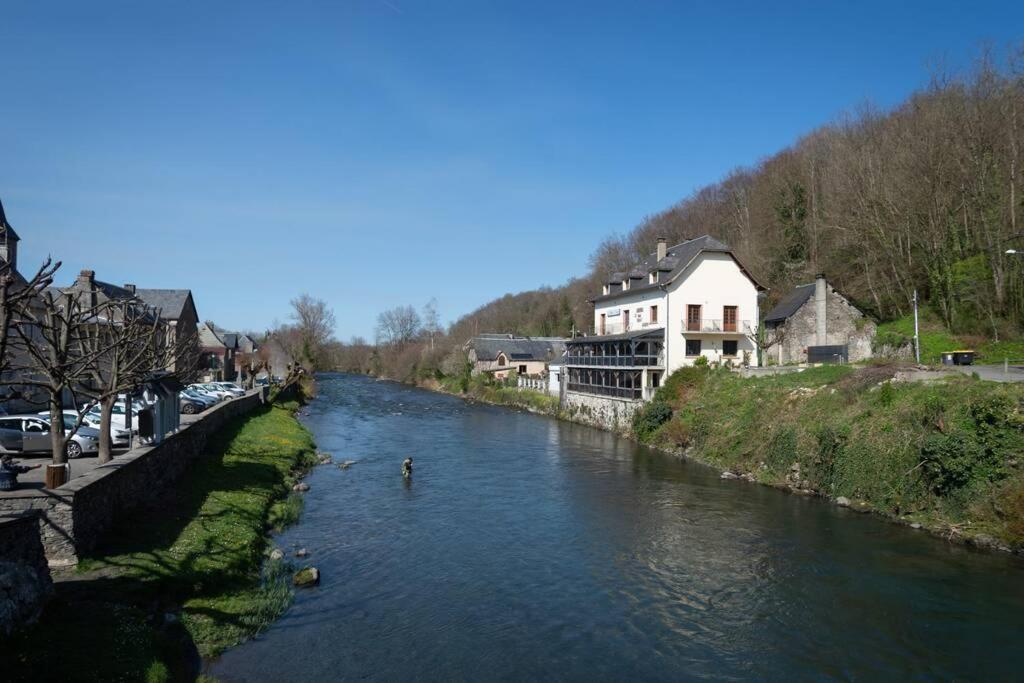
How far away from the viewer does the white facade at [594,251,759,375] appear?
39.5 meters

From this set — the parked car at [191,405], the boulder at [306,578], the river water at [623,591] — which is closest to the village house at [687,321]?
the river water at [623,591]

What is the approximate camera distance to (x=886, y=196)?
3906 cm

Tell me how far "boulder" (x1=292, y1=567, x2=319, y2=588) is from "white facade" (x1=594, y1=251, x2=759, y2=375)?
28256mm

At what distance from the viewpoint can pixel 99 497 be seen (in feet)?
43.3

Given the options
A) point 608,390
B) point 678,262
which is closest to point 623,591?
point 608,390

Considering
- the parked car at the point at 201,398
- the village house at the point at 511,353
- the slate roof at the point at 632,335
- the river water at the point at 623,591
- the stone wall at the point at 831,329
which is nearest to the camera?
the river water at the point at 623,591

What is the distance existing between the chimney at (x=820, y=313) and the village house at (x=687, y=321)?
10.9 feet

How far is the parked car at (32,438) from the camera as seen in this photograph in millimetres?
20781

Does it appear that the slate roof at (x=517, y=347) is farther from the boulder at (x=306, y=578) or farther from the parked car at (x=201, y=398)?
the boulder at (x=306, y=578)

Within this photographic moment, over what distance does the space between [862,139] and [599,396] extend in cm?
2580

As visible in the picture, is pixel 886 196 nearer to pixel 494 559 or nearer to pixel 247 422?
pixel 494 559

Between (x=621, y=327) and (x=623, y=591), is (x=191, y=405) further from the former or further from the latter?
(x=623, y=591)

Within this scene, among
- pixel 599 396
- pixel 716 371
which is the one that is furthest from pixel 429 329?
pixel 716 371

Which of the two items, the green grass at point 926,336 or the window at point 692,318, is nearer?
the green grass at point 926,336
